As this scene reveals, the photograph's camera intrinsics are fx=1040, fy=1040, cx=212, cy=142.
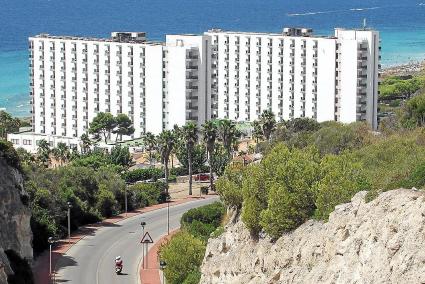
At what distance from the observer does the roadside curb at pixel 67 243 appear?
176ft

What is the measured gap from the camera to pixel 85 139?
339 ft

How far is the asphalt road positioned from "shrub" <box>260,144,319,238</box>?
17131 millimetres

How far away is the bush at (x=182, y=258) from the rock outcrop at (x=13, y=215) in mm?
8281

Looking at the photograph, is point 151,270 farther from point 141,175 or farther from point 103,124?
point 103,124

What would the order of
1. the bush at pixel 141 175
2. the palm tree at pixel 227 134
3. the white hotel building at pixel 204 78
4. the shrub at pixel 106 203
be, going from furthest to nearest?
the white hotel building at pixel 204 78 < the bush at pixel 141 175 < the palm tree at pixel 227 134 < the shrub at pixel 106 203

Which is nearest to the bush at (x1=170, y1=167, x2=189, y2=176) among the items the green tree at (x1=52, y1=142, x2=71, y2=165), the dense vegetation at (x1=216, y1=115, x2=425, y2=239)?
the green tree at (x1=52, y1=142, x2=71, y2=165)

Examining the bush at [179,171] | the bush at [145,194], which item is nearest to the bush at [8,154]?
the bush at [145,194]

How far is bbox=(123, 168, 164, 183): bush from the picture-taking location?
86625 mm

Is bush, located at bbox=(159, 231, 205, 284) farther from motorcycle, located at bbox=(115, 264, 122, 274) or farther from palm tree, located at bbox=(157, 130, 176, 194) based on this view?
palm tree, located at bbox=(157, 130, 176, 194)

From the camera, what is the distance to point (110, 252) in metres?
58.8

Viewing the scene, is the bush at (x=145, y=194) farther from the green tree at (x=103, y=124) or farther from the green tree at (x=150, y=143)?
the green tree at (x=103, y=124)

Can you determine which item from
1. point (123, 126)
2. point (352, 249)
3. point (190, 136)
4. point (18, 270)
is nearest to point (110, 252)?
point (18, 270)

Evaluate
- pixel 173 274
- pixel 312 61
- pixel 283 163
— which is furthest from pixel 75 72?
pixel 283 163

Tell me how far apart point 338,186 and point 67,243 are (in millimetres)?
30692
